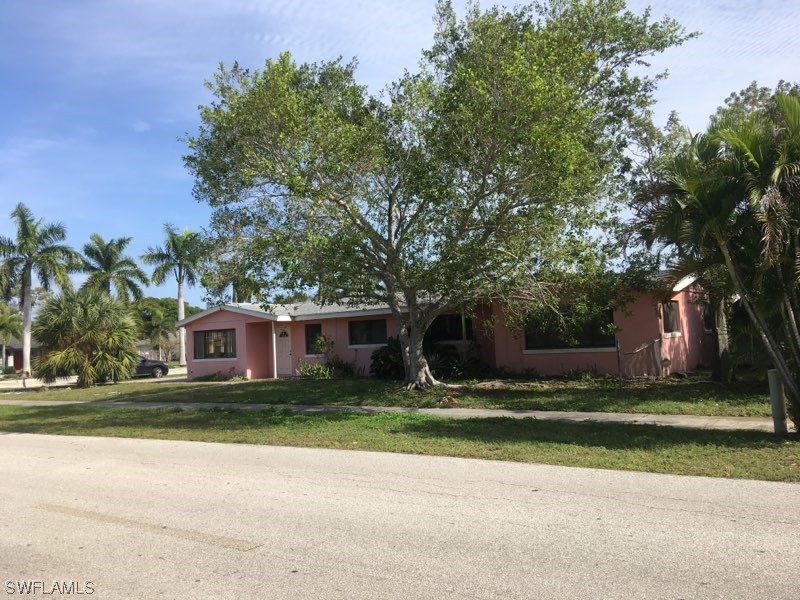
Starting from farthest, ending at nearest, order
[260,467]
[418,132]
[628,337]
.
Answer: [628,337], [418,132], [260,467]

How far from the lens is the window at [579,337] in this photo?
2038 centimetres

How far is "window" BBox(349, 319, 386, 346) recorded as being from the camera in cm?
2522

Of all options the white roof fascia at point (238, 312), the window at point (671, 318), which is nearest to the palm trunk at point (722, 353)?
the window at point (671, 318)

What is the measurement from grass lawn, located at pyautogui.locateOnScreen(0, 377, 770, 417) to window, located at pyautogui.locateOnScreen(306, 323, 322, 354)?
359 cm

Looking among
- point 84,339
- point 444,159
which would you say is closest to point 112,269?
point 84,339

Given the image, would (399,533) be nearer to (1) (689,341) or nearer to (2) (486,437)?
(2) (486,437)

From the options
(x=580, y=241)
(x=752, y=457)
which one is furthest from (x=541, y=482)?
(x=580, y=241)

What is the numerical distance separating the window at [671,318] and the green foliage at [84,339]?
21703 mm

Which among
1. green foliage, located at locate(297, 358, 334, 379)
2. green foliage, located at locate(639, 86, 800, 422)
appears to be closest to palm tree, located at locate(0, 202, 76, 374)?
green foliage, located at locate(297, 358, 334, 379)

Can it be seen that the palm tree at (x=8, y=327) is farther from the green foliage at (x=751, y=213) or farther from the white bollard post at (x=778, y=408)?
the white bollard post at (x=778, y=408)

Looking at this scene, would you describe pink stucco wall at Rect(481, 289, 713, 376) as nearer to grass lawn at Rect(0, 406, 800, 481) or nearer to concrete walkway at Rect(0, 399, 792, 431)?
concrete walkway at Rect(0, 399, 792, 431)

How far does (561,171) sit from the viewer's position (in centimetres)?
1220

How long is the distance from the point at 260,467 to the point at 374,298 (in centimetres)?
826

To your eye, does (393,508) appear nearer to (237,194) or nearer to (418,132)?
(418,132)
